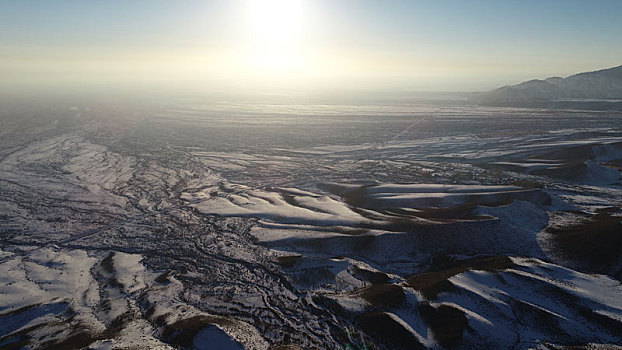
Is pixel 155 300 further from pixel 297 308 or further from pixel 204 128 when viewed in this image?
pixel 204 128

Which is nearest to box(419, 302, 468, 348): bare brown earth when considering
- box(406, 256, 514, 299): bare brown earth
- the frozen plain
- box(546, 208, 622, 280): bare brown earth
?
the frozen plain

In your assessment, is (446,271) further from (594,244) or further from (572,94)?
(572,94)

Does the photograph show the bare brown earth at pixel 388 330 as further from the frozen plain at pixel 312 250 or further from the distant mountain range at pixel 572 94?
the distant mountain range at pixel 572 94

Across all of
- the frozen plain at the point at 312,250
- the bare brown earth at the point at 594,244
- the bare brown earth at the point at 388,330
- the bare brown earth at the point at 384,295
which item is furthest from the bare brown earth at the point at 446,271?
the bare brown earth at the point at 594,244

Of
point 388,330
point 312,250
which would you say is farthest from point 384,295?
point 312,250

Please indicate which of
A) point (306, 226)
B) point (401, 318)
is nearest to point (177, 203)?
point (306, 226)
